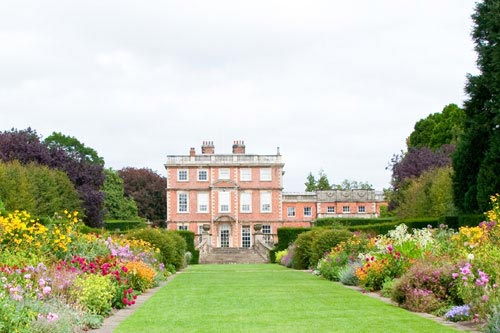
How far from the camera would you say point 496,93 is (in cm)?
3066

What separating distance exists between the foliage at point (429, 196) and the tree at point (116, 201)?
28.6m

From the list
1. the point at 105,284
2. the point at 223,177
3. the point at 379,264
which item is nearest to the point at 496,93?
the point at 379,264

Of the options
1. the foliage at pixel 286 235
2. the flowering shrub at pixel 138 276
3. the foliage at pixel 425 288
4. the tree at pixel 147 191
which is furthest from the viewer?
the tree at pixel 147 191

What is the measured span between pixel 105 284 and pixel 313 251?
16370 millimetres

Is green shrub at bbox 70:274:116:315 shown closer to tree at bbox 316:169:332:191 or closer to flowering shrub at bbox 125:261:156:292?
flowering shrub at bbox 125:261:156:292

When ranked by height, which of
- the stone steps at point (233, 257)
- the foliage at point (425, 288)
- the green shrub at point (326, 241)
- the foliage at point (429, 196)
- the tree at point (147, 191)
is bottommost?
the stone steps at point (233, 257)

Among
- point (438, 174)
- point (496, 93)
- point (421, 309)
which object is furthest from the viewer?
point (438, 174)

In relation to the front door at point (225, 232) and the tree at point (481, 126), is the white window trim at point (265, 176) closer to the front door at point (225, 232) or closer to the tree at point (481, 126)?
the front door at point (225, 232)

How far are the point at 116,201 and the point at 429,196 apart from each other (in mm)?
33848

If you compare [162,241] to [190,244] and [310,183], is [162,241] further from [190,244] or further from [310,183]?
[310,183]

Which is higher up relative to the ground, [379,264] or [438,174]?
[438,174]

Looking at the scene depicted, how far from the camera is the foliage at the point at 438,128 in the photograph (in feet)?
201

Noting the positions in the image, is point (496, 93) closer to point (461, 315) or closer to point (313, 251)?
point (313, 251)

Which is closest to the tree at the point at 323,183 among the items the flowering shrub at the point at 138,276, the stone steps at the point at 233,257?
the stone steps at the point at 233,257
